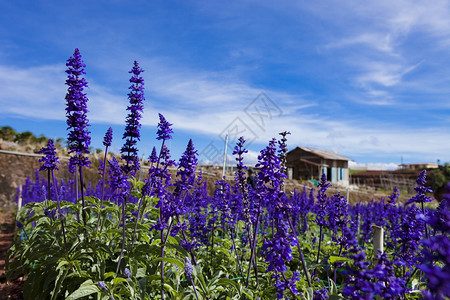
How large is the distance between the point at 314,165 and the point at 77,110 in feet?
131

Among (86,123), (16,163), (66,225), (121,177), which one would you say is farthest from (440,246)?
(16,163)

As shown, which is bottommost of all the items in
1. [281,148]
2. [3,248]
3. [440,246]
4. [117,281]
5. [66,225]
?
[3,248]

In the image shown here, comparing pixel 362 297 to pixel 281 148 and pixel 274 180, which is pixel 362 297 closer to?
pixel 274 180

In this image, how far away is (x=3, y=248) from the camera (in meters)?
9.01

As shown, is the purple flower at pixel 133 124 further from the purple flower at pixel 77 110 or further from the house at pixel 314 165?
the house at pixel 314 165

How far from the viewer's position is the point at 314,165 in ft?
137

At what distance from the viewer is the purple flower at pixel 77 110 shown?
13.0ft

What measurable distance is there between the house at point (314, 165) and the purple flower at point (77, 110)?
37.4m

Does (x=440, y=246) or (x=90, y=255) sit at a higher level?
(x=440, y=246)

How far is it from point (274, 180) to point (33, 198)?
35.3ft

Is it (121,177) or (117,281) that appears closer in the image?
(117,281)

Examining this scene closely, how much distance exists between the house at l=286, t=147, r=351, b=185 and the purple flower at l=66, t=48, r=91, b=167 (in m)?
37.4

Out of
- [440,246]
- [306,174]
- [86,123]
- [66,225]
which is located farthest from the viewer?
[306,174]

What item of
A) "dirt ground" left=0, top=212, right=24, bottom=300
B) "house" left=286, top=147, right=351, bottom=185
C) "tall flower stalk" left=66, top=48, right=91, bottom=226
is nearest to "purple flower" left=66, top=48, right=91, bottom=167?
"tall flower stalk" left=66, top=48, right=91, bottom=226
